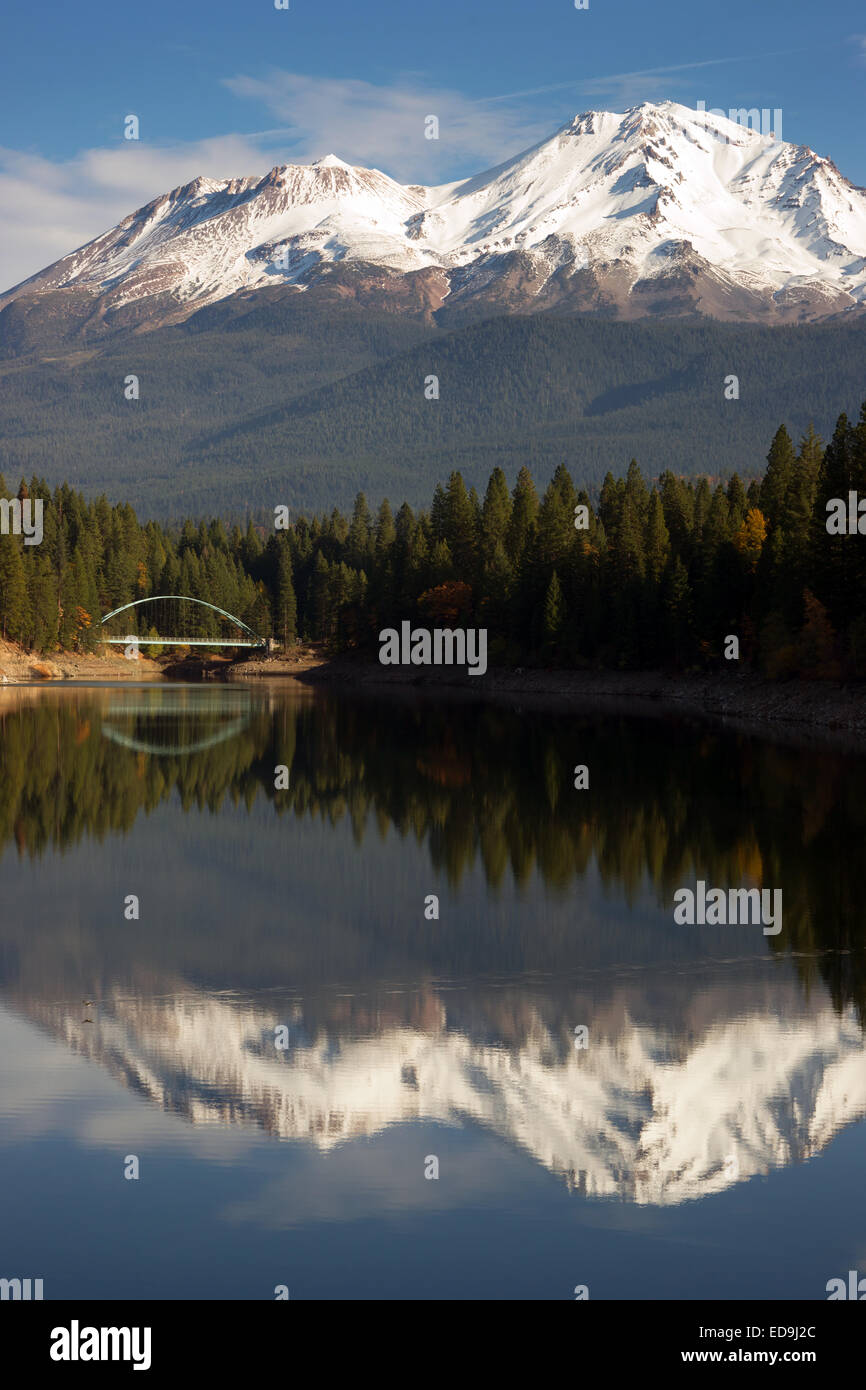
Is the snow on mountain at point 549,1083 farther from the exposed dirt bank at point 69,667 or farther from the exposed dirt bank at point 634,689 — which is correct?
the exposed dirt bank at point 69,667

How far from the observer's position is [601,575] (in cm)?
12938

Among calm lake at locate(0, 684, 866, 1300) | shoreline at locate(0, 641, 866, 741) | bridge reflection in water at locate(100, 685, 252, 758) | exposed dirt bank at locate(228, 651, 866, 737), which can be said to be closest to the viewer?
calm lake at locate(0, 684, 866, 1300)

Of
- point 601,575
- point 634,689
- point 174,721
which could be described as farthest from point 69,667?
point 174,721

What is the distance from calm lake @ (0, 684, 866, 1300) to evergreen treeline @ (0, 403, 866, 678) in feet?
155

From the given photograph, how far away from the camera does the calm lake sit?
1370 centimetres

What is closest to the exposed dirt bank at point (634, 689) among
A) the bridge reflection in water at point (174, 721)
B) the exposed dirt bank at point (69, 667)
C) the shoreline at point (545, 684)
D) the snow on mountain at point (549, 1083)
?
the shoreline at point (545, 684)

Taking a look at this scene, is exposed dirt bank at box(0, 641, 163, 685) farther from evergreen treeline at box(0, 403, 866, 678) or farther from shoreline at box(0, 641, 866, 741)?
evergreen treeline at box(0, 403, 866, 678)

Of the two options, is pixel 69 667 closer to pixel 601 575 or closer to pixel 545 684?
pixel 545 684

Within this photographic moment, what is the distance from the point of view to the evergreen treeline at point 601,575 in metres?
86.1

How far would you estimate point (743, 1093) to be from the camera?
58.0 feet

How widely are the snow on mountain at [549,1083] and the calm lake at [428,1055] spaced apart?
2.2 inches

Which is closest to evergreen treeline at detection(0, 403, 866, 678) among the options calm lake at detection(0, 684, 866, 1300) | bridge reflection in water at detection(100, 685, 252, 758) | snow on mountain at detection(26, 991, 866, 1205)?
bridge reflection in water at detection(100, 685, 252, 758)

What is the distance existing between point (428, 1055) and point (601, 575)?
11218 centimetres
